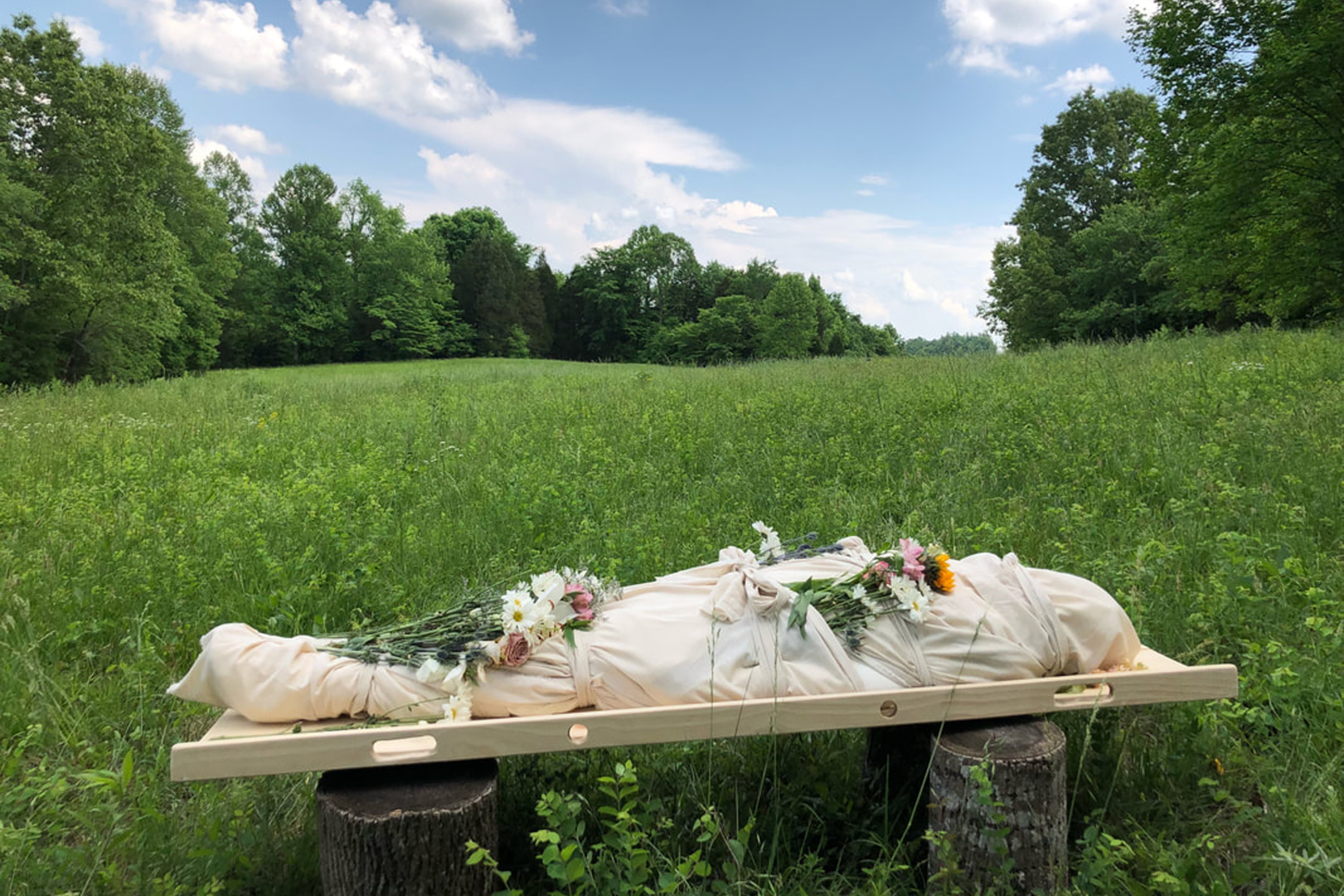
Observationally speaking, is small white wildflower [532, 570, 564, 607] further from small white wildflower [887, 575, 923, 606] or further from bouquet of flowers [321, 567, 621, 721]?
small white wildflower [887, 575, 923, 606]

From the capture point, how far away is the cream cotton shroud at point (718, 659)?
2180 millimetres

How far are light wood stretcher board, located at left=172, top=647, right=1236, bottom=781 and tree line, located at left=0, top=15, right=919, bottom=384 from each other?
955 inches

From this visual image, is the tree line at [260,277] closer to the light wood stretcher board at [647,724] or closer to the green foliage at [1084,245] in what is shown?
the green foliage at [1084,245]

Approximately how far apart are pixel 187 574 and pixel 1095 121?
43396 millimetres

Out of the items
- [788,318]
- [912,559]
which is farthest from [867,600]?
[788,318]

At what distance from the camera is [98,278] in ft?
74.7

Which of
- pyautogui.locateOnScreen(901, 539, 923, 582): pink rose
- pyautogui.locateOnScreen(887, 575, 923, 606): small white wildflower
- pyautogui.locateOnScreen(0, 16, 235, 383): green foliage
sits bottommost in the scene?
pyautogui.locateOnScreen(887, 575, 923, 606): small white wildflower

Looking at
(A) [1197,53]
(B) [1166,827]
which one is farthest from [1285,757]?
(A) [1197,53]

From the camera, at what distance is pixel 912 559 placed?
2486mm

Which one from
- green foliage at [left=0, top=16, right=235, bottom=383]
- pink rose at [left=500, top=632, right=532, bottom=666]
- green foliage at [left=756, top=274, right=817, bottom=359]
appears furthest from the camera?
green foliage at [left=756, top=274, right=817, bottom=359]

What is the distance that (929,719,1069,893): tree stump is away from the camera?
2043 mm

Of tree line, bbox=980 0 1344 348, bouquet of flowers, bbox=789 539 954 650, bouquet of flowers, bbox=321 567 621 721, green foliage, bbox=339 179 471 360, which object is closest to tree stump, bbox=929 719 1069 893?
bouquet of flowers, bbox=789 539 954 650

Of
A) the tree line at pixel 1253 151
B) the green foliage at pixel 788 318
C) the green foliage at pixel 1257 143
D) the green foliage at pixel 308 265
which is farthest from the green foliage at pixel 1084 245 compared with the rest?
the green foliage at pixel 308 265

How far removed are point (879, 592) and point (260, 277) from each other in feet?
169
